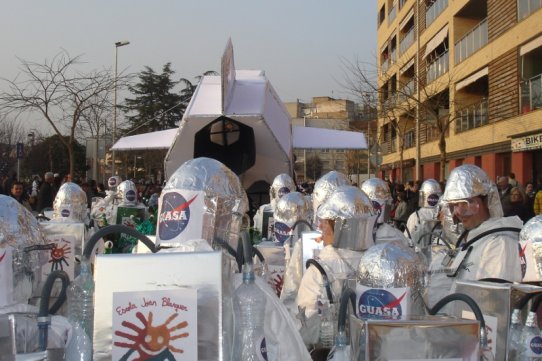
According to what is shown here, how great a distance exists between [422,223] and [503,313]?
587cm

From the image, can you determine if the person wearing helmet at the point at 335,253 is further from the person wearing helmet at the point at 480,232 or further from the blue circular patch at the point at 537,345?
the blue circular patch at the point at 537,345

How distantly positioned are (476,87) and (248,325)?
2610 centimetres

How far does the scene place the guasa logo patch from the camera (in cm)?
276

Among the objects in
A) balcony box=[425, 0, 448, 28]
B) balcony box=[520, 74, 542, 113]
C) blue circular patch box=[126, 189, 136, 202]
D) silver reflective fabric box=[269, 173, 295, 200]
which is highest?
balcony box=[425, 0, 448, 28]

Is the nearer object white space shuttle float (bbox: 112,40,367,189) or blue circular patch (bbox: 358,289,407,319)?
blue circular patch (bbox: 358,289,407,319)

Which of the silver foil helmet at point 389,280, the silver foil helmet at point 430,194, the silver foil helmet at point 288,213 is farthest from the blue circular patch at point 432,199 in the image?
the silver foil helmet at point 389,280

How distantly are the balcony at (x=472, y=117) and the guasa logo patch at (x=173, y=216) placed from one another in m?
22.7

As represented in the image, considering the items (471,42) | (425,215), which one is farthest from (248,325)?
(471,42)

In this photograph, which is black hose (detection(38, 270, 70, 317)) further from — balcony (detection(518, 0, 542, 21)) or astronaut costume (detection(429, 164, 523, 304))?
balcony (detection(518, 0, 542, 21))

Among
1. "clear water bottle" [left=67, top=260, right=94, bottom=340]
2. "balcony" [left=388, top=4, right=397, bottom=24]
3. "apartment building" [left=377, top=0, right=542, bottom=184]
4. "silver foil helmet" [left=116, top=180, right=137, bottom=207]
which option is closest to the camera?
"clear water bottle" [left=67, top=260, right=94, bottom=340]

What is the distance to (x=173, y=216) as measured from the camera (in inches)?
110

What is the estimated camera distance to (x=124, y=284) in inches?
79.7

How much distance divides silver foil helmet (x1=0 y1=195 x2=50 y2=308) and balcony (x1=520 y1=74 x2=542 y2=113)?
725 inches

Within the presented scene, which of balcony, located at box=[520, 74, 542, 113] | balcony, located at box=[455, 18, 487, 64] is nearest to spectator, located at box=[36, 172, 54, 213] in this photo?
balcony, located at box=[520, 74, 542, 113]
